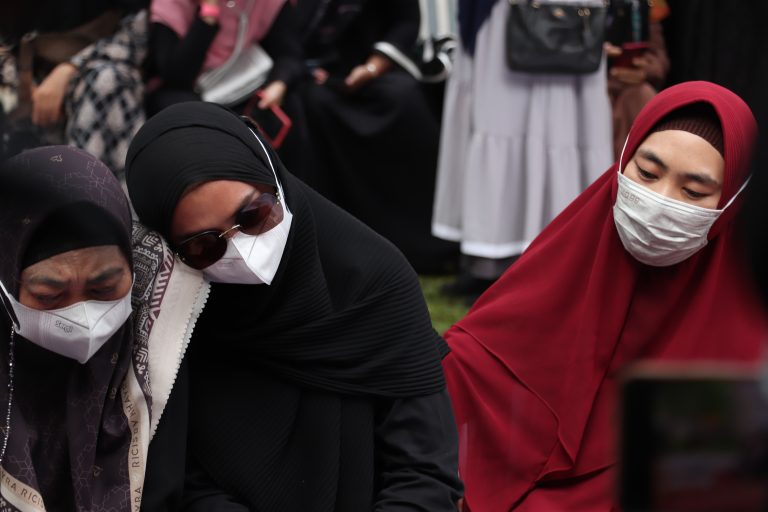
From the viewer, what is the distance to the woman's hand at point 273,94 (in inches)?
181

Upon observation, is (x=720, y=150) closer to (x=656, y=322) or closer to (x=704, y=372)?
(x=656, y=322)

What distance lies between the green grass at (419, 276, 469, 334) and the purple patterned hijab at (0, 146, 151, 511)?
7.11 ft

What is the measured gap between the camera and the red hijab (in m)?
2.44

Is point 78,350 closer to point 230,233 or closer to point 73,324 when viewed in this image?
point 73,324

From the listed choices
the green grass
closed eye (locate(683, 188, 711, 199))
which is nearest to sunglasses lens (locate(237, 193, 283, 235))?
closed eye (locate(683, 188, 711, 199))

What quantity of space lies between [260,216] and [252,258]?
0.08 meters

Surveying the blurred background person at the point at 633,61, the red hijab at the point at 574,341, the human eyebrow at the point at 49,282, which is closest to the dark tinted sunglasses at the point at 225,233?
the human eyebrow at the point at 49,282

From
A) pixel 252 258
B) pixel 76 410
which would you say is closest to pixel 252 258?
pixel 252 258

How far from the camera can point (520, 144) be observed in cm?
443

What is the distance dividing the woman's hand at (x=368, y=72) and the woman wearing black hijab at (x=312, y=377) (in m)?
2.85

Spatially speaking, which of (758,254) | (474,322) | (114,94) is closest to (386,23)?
(114,94)

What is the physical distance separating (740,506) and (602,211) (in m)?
1.90

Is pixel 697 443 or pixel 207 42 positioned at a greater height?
pixel 697 443

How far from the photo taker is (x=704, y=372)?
67 cm
